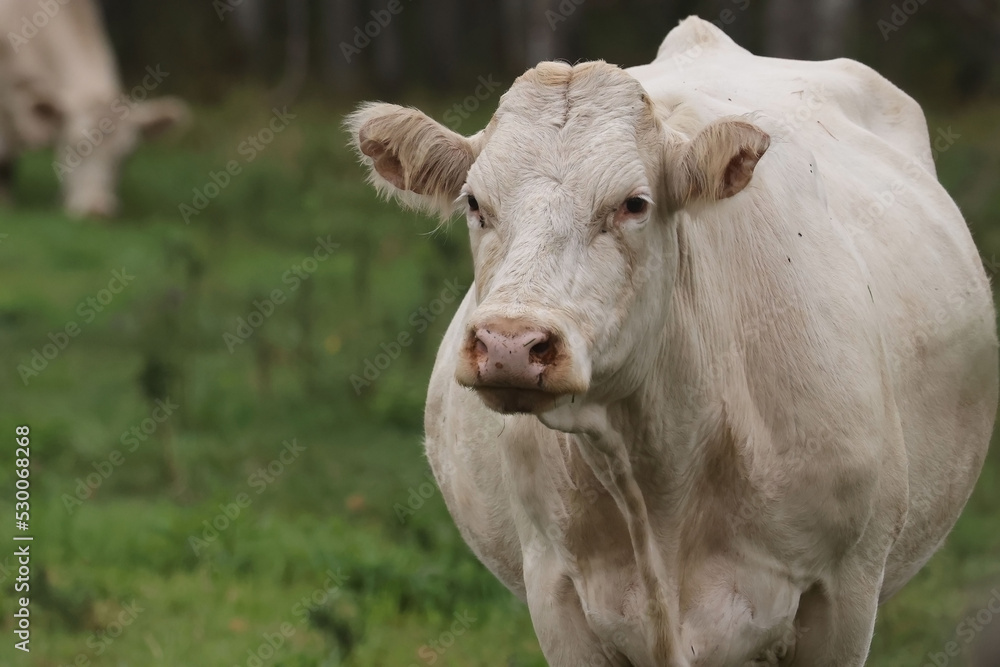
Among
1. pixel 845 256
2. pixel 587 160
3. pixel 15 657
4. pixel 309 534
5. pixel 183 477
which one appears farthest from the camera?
pixel 183 477

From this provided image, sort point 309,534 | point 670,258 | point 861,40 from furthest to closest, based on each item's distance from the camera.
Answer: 1. point 861,40
2. point 309,534
3. point 670,258

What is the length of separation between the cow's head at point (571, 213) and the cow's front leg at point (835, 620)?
91 cm

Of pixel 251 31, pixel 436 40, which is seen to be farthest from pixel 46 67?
pixel 436 40

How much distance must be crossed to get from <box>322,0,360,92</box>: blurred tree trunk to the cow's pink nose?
18319mm

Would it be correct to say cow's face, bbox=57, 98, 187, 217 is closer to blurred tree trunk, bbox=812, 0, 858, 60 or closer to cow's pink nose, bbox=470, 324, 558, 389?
blurred tree trunk, bbox=812, 0, 858, 60

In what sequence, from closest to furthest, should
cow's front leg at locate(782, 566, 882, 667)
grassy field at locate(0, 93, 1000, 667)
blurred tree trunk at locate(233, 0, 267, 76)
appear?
cow's front leg at locate(782, 566, 882, 667)
grassy field at locate(0, 93, 1000, 667)
blurred tree trunk at locate(233, 0, 267, 76)

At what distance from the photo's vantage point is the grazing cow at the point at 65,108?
15.7 meters

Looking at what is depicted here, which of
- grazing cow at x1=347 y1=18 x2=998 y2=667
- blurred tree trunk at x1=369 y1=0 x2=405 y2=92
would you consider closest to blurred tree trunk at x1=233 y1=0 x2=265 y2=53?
blurred tree trunk at x1=369 y1=0 x2=405 y2=92

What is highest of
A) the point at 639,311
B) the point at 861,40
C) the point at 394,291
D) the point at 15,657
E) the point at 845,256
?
the point at 639,311

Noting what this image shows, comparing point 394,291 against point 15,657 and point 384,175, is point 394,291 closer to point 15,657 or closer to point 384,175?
point 15,657

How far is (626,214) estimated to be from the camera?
3.57 metres

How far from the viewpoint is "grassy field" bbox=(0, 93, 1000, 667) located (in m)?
6.34

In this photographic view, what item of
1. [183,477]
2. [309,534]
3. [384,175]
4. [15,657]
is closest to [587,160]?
[384,175]

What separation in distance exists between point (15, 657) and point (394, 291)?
581 cm
